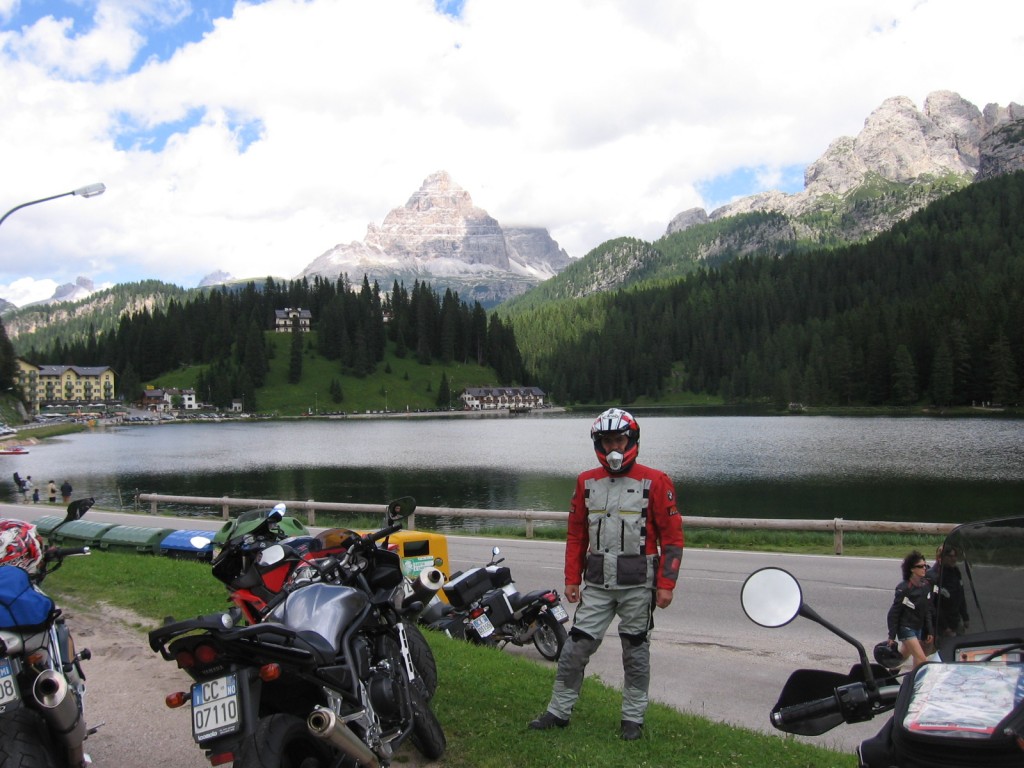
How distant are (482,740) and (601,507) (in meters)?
1.95

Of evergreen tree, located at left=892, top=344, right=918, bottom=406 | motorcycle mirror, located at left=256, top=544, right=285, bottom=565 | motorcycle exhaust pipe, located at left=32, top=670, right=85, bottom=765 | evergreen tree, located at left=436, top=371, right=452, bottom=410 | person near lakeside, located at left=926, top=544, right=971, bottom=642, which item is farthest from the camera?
evergreen tree, located at left=436, top=371, right=452, bottom=410

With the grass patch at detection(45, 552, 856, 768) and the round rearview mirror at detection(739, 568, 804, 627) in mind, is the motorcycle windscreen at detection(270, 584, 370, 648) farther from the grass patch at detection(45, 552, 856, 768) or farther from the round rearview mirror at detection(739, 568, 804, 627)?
the round rearview mirror at detection(739, 568, 804, 627)

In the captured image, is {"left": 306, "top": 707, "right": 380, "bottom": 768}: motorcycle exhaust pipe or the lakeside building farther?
the lakeside building

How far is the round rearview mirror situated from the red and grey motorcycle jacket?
2.40 m

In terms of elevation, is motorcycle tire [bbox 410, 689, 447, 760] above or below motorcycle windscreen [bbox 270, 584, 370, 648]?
below

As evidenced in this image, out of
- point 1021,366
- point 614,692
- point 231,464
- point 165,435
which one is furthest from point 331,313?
point 614,692

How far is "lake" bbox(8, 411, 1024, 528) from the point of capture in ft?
117

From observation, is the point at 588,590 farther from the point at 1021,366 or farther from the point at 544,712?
the point at 1021,366

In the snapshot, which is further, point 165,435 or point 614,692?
point 165,435

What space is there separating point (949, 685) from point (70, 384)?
223 metres

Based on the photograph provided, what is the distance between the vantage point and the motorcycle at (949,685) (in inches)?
93.6

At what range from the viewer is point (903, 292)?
18262 cm

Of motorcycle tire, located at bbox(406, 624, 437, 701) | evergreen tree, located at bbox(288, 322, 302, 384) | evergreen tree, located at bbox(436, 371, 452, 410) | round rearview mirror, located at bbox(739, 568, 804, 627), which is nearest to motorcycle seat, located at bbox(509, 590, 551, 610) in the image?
motorcycle tire, located at bbox(406, 624, 437, 701)

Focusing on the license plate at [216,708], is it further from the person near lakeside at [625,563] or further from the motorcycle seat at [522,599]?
the motorcycle seat at [522,599]
